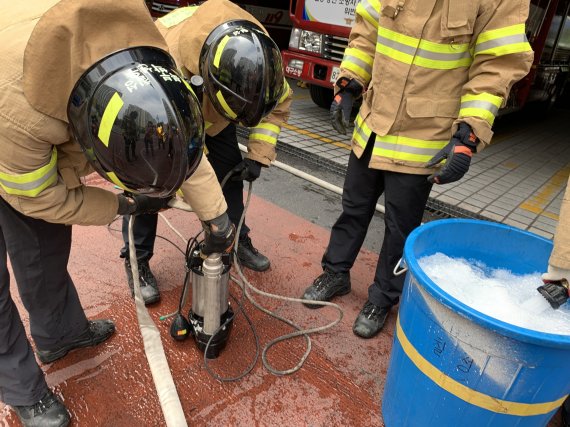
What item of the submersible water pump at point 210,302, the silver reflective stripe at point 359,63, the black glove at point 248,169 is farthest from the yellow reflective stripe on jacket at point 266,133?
the submersible water pump at point 210,302

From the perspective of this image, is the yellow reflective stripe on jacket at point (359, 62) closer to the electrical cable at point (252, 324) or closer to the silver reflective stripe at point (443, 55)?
the silver reflective stripe at point (443, 55)

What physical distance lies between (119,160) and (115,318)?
1430mm

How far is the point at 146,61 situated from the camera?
1.28 m

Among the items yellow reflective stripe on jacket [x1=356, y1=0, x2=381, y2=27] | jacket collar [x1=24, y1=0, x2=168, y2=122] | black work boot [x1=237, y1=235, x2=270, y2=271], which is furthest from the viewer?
black work boot [x1=237, y1=235, x2=270, y2=271]

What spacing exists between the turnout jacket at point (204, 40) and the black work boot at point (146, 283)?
942mm

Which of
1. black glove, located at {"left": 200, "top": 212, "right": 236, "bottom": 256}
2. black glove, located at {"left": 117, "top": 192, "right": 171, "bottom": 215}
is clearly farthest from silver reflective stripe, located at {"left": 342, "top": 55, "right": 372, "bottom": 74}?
black glove, located at {"left": 117, "top": 192, "right": 171, "bottom": 215}

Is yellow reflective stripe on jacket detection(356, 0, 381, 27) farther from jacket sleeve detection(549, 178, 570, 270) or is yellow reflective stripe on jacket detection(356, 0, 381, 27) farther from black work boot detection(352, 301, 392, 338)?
black work boot detection(352, 301, 392, 338)

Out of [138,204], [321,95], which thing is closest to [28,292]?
[138,204]

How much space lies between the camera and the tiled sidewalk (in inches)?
154

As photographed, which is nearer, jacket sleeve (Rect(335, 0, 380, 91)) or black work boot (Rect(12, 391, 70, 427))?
black work boot (Rect(12, 391, 70, 427))

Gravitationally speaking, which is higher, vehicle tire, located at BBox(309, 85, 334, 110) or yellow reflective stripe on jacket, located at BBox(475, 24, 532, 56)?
yellow reflective stripe on jacket, located at BBox(475, 24, 532, 56)

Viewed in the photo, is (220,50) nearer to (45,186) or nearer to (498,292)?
(45,186)

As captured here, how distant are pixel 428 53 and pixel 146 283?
79.3 inches

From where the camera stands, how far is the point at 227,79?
191 centimetres
